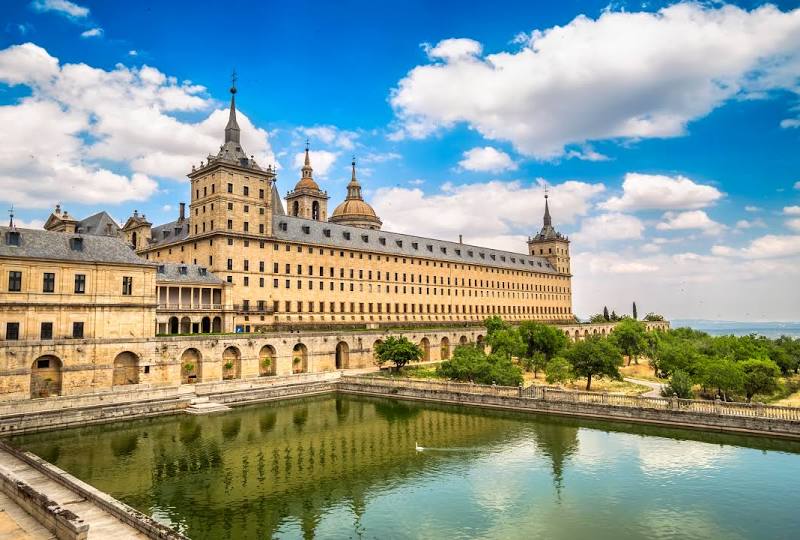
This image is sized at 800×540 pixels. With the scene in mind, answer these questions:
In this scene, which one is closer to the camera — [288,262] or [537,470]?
[537,470]

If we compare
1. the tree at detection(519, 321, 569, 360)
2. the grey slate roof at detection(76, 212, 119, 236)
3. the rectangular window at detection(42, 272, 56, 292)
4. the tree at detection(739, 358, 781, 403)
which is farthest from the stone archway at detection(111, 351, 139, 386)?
the tree at detection(739, 358, 781, 403)

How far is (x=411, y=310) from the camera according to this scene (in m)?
85.6

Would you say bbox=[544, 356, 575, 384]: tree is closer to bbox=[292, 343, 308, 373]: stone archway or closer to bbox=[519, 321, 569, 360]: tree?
bbox=[519, 321, 569, 360]: tree

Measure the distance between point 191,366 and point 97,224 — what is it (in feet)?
117

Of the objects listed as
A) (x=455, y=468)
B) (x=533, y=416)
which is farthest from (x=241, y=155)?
(x=455, y=468)

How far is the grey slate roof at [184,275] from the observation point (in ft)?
181

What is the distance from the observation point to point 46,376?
4016 cm

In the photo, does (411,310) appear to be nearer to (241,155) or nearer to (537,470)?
(241,155)

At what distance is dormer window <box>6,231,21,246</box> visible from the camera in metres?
38.9

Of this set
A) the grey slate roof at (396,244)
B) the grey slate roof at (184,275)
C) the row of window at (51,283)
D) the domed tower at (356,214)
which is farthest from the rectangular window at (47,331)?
the domed tower at (356,214)

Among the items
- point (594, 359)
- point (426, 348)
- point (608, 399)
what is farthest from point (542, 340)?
point (608, 399)

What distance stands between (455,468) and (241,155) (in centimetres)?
5014

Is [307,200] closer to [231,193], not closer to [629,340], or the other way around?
[231,193]

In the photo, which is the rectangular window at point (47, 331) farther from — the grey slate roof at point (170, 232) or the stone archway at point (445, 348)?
the stone archway at point (445, 348)
